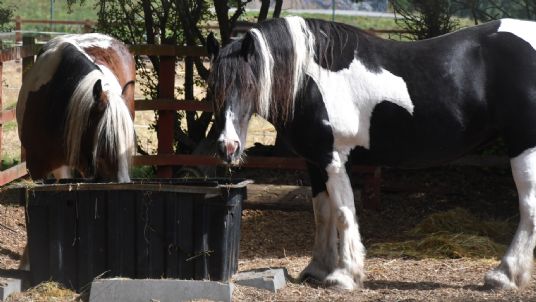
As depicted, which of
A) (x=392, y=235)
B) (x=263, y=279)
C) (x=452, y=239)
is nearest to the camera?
(x=263, y=279)

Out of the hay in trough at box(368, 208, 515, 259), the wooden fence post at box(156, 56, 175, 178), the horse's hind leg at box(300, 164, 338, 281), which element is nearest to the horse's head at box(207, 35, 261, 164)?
the horse's hind leg at box(300, 164, 338, 281)

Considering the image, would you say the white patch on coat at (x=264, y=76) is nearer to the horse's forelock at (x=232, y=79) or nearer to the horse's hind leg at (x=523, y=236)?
the horse's forelock at (x=232, y=79)

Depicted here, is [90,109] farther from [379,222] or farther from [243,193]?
[379,222]

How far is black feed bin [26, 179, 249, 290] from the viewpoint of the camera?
4.69m

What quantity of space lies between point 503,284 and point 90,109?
2.72m

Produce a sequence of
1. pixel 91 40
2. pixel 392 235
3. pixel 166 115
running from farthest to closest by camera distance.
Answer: pixel 166 115
pixel 392 235
pixel 91 40

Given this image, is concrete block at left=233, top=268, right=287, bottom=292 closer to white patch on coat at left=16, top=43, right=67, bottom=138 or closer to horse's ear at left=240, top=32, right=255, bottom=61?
horse's ear at left=240, top=32, right=255, bottom=61

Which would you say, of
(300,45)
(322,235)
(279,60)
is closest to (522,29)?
(300,45)

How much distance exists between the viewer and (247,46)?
4.73 metres

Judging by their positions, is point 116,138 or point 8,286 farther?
point 116,138

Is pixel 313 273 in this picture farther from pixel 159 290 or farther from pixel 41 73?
pixel 41 73

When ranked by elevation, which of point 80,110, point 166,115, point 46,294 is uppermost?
point 80,110

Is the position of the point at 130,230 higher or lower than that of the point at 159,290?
higher

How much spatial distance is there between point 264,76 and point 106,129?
993 mm
